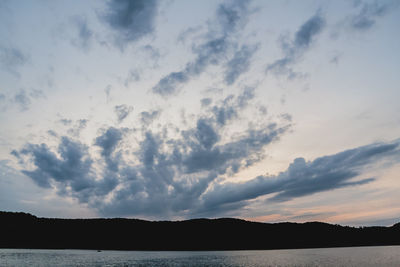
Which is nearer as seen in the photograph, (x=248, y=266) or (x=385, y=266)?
(x=385, y=266)

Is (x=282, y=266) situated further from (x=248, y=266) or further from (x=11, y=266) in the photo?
(x=11, y=266)

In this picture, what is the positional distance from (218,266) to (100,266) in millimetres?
43394

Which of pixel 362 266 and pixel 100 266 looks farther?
pixel 100 266

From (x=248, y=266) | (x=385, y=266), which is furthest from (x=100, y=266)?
(x=385, y=266)

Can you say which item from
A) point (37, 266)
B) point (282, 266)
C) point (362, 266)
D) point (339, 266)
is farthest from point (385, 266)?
point (37, 266)

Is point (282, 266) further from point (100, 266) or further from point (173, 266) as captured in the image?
point (100, 266)

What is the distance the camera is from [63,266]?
102m

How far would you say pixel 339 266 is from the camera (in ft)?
316

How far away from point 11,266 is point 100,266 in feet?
99.8

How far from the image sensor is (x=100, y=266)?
10262 cm

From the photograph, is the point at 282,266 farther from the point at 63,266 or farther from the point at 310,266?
the point at 63,266

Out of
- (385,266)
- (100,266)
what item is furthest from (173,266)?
(385,266)

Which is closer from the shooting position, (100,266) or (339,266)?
(339,266)

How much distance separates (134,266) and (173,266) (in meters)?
14.3
